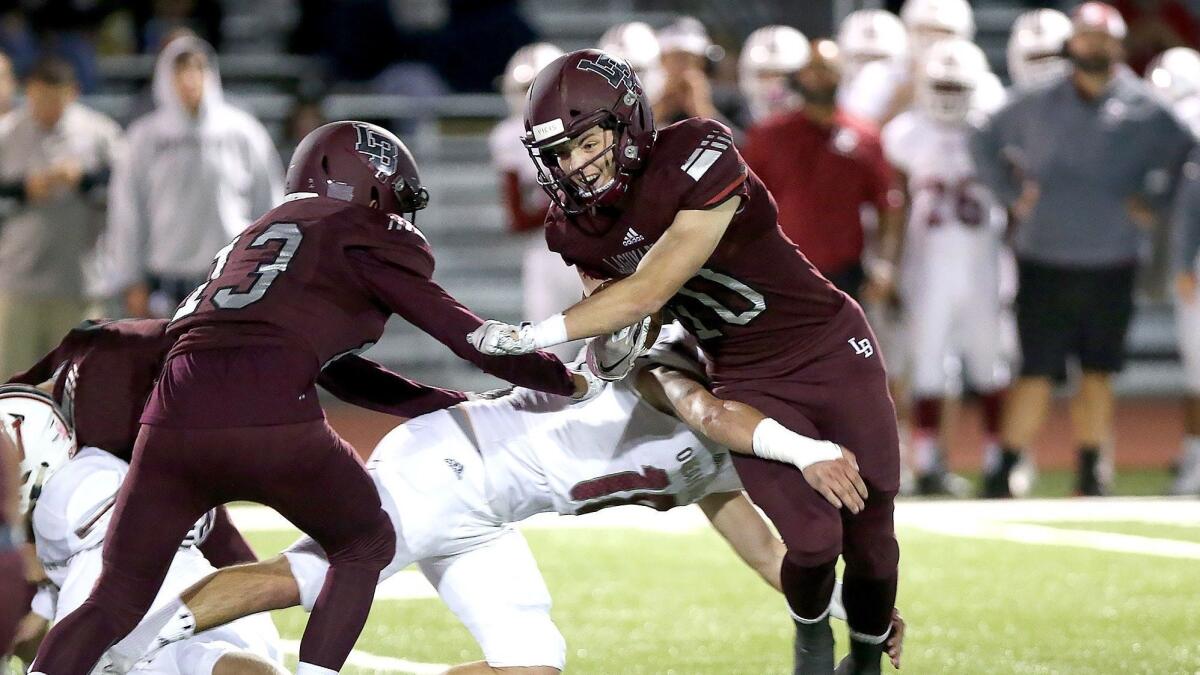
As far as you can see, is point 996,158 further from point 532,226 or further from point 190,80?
point 190,80

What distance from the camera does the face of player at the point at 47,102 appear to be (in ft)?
27.8

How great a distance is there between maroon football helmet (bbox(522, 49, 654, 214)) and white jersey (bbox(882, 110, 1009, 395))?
454 cm

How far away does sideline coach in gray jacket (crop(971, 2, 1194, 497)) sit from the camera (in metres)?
8.00

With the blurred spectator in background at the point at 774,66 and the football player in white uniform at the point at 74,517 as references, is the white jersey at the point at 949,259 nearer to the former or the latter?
the blurred spectator in background at the point at 774,66

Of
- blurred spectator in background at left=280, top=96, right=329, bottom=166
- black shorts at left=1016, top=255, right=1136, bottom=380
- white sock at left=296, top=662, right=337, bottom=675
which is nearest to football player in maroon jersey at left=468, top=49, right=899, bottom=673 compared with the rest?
white sock at left=296, top=662, right=337, bottom=675

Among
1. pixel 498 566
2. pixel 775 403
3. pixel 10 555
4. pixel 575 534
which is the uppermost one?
pixel 10 555

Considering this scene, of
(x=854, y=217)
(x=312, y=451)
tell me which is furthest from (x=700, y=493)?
(x=854, y=217)

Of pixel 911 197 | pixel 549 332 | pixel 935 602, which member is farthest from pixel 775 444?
pixel 911 197

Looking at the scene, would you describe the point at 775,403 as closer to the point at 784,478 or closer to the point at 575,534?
the point at 784,478

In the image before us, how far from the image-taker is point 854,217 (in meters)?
8.02

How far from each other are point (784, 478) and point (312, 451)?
43.1 inches

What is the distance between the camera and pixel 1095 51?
7.94 meters

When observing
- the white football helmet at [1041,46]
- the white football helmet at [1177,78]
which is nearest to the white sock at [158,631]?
the white football helmet at [1041,46]

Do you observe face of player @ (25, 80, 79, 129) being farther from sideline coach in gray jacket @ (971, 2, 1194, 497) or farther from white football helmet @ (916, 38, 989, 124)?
sideline coach in gray jacket @ (971, 2, 1194, 497)
